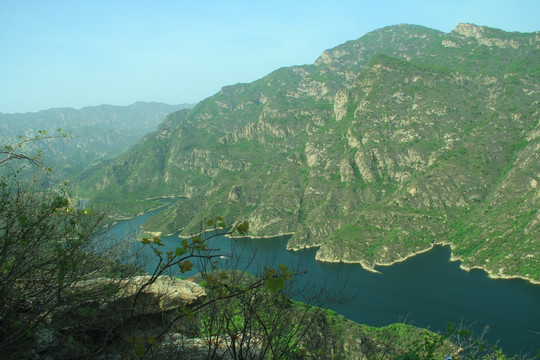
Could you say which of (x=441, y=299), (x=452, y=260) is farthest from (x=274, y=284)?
(x=452, y=260)

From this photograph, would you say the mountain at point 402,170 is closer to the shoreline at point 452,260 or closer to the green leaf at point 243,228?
the shoreline at point 452,260

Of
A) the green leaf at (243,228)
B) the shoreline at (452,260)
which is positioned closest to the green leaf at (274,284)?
the green leaf at (243,228)

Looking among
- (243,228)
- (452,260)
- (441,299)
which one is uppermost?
(243,228)

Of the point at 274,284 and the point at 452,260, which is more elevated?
the point at 274,284

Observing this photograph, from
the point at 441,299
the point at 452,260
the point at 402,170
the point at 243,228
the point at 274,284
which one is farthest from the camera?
the point at 402,170

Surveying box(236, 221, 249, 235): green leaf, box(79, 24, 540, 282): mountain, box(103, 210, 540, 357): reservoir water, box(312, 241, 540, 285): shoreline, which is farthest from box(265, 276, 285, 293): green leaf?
box(79, 24, 540, 282): mountain

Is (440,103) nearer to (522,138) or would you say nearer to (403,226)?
(522,138)

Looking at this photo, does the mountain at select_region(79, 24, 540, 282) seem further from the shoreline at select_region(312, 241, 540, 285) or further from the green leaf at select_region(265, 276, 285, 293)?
the green leaf at select_region(265, 276, 285, 293)

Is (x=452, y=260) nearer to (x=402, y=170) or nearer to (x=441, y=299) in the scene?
(x=441, y=299)
